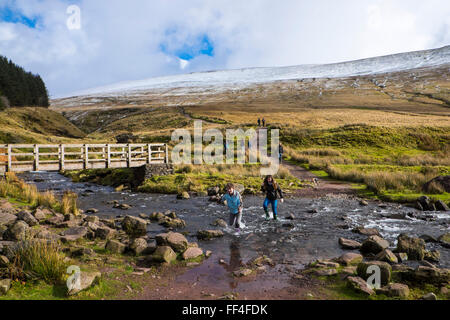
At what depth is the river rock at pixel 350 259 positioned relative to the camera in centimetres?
969

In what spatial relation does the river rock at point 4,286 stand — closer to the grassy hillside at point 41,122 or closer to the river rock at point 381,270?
the river rock at point 381,270

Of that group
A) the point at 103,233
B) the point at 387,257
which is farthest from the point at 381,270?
the point at 103,233

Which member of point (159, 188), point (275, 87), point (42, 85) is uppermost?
point (275, 87)

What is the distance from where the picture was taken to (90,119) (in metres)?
116

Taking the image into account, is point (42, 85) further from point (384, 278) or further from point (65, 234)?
point (384, 278)

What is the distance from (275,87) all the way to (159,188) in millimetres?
158047

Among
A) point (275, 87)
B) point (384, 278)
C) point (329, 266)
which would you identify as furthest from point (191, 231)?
point (275, 87)

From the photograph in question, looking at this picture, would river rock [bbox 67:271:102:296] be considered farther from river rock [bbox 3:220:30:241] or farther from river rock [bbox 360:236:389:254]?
river rock [bbox 360:236:389:254]

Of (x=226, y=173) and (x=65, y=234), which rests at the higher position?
(x=226, y=173)

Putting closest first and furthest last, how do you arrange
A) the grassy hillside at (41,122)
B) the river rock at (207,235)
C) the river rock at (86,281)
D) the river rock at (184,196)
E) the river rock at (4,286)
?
the river rock at (4,286) < the river rock at (86,281) < the river rock at (207,235) < the river rock at (184,196) < the grassy hillside at (41,122)

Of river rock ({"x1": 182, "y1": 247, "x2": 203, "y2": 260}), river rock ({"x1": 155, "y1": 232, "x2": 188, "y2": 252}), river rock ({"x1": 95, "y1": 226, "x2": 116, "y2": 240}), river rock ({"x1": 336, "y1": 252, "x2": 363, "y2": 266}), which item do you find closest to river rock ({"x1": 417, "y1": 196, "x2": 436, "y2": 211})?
river rock ({"x1": 336, "y1": 252, "x2": 363, "y2": 266})

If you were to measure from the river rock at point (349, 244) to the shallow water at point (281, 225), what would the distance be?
22 cm

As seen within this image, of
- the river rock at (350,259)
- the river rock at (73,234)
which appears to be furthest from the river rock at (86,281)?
the river rock at (350,259)
